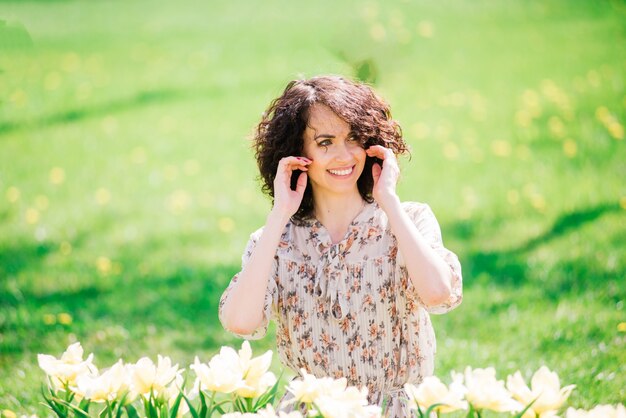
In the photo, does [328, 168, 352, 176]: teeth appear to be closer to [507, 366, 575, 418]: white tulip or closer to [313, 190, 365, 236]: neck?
[313, 190, 365, 236]: neck

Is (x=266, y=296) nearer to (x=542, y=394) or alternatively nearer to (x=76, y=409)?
(x=76, y=409)

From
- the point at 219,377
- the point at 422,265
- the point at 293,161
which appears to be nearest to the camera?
the point at 219,377

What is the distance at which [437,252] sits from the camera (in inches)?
90.0

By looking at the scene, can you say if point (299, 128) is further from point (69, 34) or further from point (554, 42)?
point (69, 34)

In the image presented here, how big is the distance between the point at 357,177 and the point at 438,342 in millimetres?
1774

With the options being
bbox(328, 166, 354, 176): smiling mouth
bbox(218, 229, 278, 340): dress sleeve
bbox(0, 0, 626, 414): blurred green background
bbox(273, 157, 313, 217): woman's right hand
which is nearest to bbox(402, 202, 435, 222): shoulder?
bbox(328, 166, 354, 176): smiling mouth

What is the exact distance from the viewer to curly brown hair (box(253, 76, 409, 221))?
2379 millimetres

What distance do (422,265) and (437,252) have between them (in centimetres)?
12

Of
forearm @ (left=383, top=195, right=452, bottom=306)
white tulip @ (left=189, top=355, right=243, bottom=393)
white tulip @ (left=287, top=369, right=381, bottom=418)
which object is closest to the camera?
white tulip @ (left=287, top=369, right=381, bottom=418)

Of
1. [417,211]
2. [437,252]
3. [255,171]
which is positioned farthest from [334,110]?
[255,171]

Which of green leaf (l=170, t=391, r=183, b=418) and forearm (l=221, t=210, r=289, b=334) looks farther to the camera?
forearm (l=221, t=210, r=289, b=334)

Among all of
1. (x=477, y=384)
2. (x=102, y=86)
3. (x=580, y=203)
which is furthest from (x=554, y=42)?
(x=477, y=384)

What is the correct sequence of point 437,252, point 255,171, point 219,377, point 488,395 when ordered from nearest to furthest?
point 488,395, point 219,377, point 437,252, point 255,171

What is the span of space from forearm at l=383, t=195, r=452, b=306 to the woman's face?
0.24 metres
